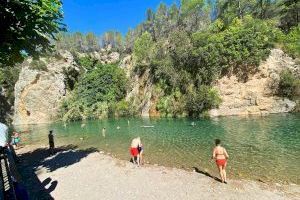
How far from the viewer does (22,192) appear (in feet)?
29.6

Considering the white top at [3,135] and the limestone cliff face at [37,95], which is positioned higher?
the limestone cliff face at [37,95]

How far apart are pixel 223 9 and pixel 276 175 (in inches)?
2580

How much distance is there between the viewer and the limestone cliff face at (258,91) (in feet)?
177

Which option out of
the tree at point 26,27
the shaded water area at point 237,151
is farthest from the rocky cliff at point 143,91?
the tree at point 26,27

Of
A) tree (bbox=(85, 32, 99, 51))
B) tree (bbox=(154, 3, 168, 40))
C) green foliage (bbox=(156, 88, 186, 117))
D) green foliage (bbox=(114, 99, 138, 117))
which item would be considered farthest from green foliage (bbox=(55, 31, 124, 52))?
green foliage (bbox=(156, 88, 186, 117))

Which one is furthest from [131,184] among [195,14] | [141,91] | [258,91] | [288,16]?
[195,14]

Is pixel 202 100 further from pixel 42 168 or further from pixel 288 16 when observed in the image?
pixel 42 168

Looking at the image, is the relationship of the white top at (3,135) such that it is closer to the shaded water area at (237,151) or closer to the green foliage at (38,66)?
the shaded water area at (237,151)

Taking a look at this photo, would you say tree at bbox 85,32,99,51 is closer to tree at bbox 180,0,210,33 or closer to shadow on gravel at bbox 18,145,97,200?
tree at bbox 180,0,210,33

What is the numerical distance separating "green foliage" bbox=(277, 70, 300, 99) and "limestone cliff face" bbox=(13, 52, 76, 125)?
55.1 metres

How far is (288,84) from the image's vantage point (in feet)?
170

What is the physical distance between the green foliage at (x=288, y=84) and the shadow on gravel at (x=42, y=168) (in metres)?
37.4

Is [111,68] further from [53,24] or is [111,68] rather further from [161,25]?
[53,24]

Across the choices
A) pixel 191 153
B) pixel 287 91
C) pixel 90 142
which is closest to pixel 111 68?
pixel 287 91
